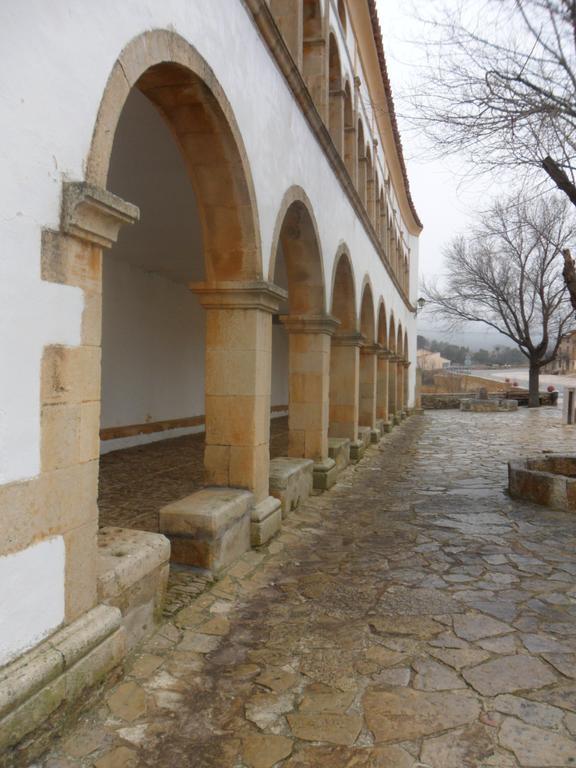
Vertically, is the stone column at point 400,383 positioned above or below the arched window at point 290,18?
below

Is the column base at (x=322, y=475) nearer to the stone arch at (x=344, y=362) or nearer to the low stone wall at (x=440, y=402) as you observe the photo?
the stone arch at (x=344, y=362)

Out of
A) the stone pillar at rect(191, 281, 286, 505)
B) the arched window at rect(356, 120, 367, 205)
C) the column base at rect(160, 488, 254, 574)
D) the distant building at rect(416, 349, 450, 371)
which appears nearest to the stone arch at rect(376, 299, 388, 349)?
the arched window at rect(356, 120, 367, 205)

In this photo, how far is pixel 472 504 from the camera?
21.9 ft

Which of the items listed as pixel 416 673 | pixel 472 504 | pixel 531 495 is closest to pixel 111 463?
pixel 472 504

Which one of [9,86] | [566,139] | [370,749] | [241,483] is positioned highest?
[566,139]

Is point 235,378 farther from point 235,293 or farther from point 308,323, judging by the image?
point 308,323

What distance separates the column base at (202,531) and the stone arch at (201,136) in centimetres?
179

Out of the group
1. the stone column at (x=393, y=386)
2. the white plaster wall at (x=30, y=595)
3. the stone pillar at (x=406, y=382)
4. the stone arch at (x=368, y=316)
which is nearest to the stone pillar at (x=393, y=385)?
the stone column at (x=393, y=386)

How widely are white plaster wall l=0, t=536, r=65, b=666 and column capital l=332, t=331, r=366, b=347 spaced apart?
7.38 metres

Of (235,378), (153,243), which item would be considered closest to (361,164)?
(153,243)

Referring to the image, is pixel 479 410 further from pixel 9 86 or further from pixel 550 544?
pixel 9 86

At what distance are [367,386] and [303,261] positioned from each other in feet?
18.6

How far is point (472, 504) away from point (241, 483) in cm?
307

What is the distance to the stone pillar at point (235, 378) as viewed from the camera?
4770 millimetres
